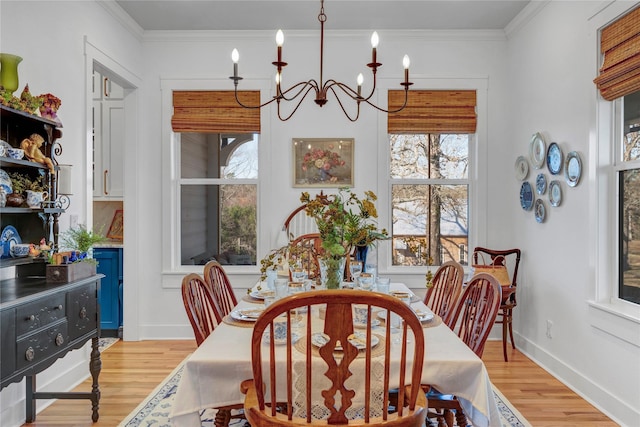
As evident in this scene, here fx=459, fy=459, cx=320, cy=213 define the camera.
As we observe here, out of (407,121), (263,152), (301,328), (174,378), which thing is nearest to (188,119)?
(263,152)

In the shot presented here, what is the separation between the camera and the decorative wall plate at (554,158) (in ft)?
11.2

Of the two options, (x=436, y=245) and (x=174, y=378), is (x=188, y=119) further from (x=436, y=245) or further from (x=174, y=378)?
(x=436, y=245)

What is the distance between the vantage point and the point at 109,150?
4.66m

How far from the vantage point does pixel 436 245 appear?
14.9 feet

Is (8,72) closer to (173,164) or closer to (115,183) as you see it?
(173,164)

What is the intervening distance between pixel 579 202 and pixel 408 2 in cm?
206

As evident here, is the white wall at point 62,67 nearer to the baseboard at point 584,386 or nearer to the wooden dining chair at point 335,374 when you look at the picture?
the wooden dining chair at point 335,374

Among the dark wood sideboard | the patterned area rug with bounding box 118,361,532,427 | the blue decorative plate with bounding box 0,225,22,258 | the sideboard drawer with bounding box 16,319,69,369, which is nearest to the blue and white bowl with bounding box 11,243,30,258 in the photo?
the blue decorative plate with bounding box 0,225,22,258

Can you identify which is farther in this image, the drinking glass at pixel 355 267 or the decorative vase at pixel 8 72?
the drinking glass at pixel 355 267

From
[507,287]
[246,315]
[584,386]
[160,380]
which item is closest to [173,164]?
[160,380]

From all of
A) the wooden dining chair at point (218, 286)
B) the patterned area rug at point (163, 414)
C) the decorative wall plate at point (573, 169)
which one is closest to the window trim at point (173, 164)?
the patterned area rug at point (163, 414)

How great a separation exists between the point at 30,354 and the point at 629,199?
3401 mm

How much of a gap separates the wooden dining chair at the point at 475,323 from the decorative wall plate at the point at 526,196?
182 cm

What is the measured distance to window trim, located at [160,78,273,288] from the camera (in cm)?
440
